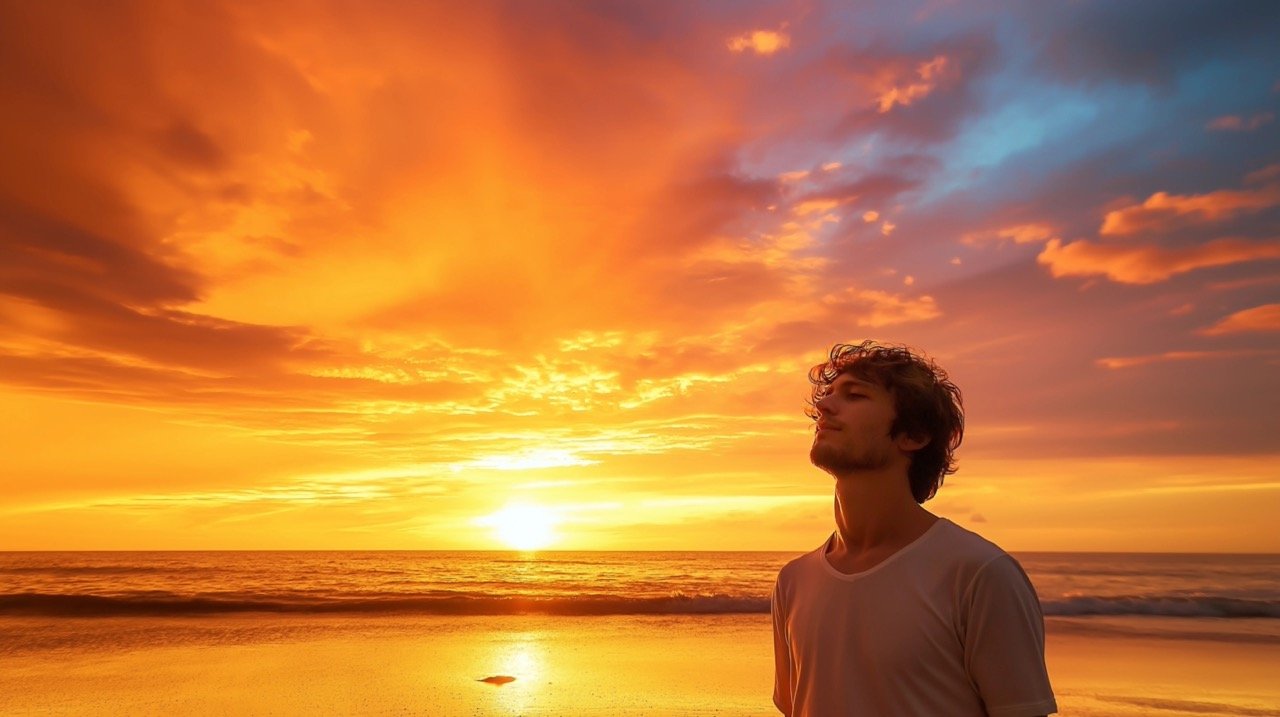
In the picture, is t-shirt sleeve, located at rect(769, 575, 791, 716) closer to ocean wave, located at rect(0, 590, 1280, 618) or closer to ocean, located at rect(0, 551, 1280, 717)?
ocean, located at rect(0, 551, 1280, 717)

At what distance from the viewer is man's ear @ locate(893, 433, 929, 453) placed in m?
2.31

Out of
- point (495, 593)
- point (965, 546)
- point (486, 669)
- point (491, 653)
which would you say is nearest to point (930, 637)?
point (965, 546)

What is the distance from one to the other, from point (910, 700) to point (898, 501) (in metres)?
0.51

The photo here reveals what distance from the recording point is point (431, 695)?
832cm

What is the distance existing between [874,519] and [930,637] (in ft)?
1.18

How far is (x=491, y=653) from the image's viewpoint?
1102 cm

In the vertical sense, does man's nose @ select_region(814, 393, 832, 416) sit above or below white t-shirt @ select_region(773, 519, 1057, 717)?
above

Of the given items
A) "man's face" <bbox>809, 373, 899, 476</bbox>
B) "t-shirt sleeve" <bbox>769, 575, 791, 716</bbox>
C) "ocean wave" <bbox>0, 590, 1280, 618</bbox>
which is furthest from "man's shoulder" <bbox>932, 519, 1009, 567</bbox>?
"ocean wave" <bbox>0, 590, 1280, 618</bbox>

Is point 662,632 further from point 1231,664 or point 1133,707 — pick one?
point 1231,664

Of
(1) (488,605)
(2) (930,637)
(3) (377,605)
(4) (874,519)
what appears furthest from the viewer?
(3) (377,605)

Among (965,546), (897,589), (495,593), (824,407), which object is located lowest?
(495,593)

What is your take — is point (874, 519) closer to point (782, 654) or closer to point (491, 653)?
point (782, 654)

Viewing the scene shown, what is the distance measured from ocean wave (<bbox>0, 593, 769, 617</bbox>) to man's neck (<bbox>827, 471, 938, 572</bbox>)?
48.5 ft

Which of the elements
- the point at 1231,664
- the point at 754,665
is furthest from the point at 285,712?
the point at 1231,664
